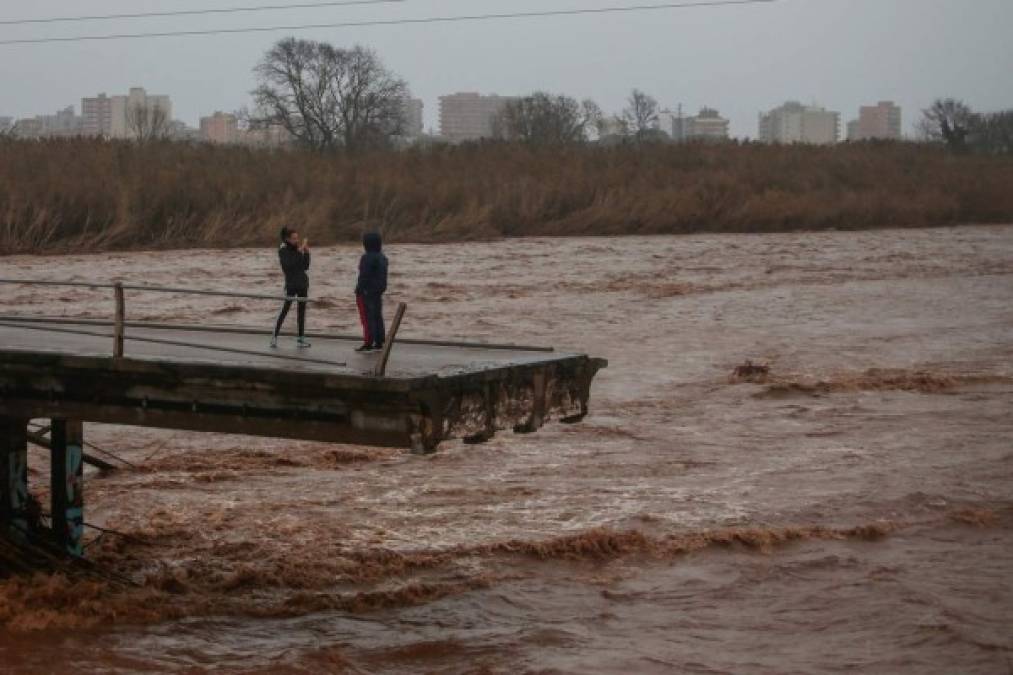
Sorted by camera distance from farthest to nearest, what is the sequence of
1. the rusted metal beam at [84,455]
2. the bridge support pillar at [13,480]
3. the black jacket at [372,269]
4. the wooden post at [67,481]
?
the rusted metal beam at [84,455], the wooden post at [67,481], the bridge support pillar at [13,480], the black jacket at [372,269]

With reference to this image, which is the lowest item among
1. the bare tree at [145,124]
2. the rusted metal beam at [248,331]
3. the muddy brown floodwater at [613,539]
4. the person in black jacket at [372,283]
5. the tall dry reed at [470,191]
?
the muddy brown floodwater at [613,539]

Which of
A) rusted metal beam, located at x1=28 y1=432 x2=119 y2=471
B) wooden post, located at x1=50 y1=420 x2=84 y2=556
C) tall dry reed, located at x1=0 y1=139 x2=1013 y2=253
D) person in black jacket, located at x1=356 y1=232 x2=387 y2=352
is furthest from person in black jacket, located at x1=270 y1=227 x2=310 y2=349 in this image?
tall dry reed, located at x1=0 y1=139 x2=1013 y2=253

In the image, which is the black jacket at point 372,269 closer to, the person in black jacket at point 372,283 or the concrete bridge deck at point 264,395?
the person in black jacket at point 372,283

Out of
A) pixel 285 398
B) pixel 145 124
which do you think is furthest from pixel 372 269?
pixel 145 124

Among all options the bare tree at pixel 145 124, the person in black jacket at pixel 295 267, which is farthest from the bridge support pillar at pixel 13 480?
the bare tree at pixel 145 124

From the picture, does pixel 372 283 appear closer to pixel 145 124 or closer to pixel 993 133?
pixel 145 124

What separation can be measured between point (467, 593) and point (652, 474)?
184 inches

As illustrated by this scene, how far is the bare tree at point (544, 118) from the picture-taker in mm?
87625

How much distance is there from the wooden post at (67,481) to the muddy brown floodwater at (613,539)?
609 millimetres

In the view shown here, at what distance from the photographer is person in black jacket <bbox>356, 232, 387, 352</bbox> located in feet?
40.2

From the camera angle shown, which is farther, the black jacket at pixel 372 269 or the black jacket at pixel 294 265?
the black jacket at pixel 294 265

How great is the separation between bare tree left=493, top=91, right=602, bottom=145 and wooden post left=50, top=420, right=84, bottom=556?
73.2 m

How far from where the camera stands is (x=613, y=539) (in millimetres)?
14406

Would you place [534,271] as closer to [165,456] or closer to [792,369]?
[792,369]
